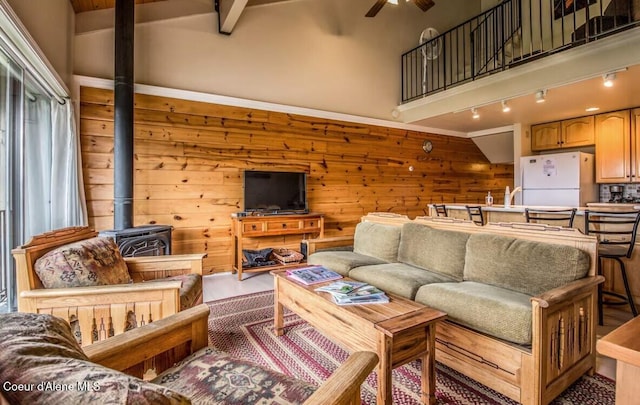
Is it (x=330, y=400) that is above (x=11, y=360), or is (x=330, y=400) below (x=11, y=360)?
below

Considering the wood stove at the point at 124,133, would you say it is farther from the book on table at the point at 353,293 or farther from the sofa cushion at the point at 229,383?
the sofa cushion at the point at 229,383

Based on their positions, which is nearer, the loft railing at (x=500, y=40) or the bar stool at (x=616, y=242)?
the bar stool at (x=616, y=242)

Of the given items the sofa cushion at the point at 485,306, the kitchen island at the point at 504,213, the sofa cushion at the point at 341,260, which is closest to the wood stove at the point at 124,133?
the sofa cushion at the point at 341,260

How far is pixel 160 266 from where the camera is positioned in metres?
2.49

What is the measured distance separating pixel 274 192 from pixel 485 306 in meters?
3.14

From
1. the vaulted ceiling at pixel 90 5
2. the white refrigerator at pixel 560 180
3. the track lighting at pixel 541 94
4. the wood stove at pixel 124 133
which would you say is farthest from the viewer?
the white refrigerator at pixel 560 180

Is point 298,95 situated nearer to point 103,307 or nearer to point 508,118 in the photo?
point 508,118

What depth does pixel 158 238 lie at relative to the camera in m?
3.34

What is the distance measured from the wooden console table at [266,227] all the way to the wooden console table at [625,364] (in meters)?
3.56

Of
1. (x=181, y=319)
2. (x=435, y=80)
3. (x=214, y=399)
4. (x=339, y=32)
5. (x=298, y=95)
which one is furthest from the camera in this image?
(x=435, y=80)

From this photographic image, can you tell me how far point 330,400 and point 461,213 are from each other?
4021 millimetres

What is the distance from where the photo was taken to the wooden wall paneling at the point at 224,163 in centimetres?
367

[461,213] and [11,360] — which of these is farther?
[461,213]

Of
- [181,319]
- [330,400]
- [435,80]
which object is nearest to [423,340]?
[330,400]
